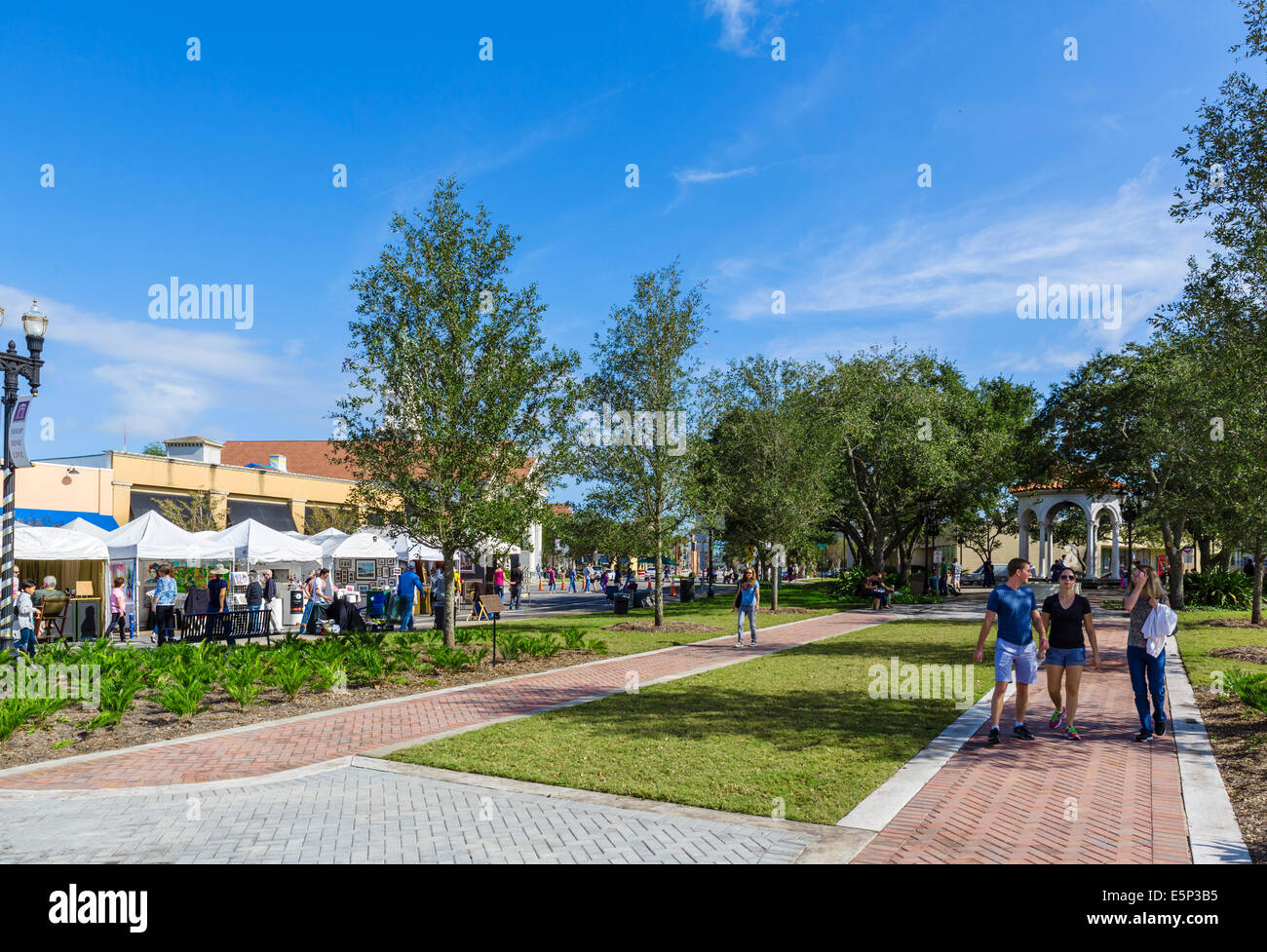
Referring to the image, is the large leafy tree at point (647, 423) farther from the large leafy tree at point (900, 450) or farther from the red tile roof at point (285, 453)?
the red tile roof at point (285, 453)

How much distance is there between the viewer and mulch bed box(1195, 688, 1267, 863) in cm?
564

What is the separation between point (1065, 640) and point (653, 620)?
1607cm

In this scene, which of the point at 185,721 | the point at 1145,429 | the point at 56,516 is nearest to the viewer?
the point at 185,721

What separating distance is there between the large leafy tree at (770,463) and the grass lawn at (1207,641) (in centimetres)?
1068

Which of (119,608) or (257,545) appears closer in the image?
(119,608)

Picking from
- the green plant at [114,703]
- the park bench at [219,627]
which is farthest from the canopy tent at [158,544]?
the green plant at [114,703]

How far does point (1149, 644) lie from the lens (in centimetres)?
826

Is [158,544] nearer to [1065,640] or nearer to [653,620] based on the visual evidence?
[653,620]

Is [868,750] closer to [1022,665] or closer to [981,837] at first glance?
[1022,665]

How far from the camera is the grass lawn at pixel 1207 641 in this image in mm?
13203

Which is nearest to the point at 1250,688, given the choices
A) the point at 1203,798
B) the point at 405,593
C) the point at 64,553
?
the point at 1203,798

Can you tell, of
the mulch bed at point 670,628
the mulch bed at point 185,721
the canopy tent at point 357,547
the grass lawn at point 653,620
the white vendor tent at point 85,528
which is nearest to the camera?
the mulch bed at point 185,721

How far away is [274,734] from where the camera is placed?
895 centimetres
